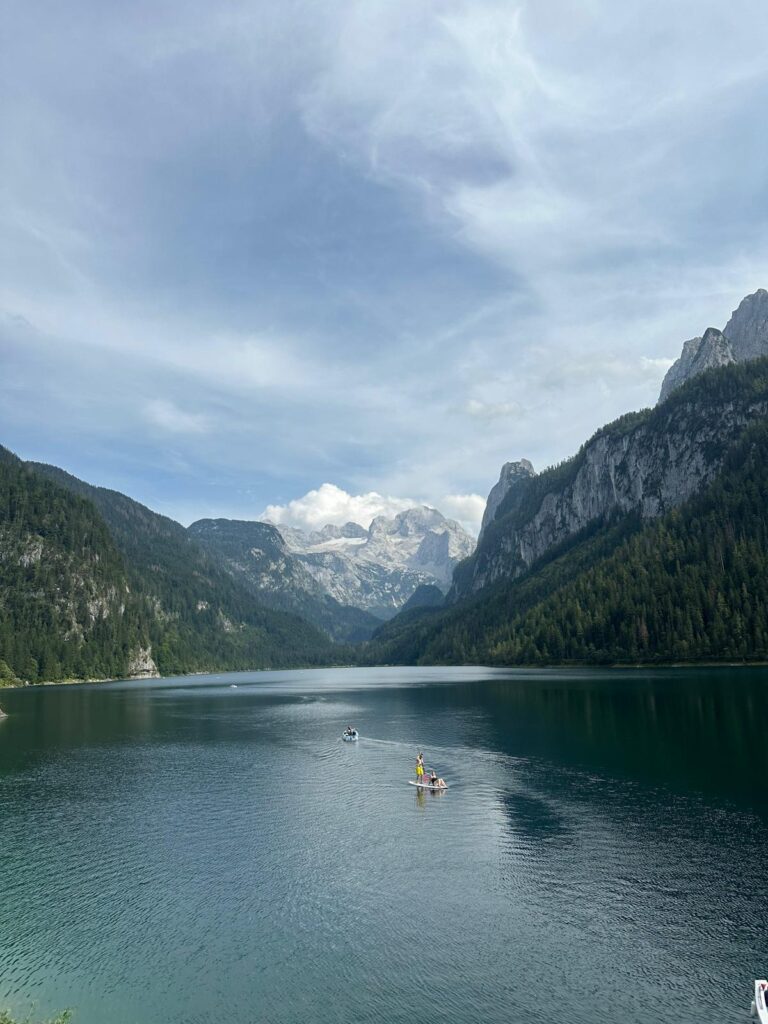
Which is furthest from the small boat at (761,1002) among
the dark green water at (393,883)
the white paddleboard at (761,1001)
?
the dark green water at (393,883)

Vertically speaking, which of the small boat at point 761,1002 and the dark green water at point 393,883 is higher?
the small boat at point 761,1002

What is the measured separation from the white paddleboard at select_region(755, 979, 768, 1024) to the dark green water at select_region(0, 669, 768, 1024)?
168cm

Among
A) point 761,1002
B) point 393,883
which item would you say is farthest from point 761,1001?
point 393,883

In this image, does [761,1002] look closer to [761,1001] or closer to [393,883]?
[761,1001]

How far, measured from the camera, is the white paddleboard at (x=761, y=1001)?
29.1 metres

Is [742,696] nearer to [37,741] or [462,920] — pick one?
[462,920]

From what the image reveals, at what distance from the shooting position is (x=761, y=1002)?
2950 centimetres

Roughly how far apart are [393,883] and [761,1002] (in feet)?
88.8

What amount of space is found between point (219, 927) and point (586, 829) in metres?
35.1

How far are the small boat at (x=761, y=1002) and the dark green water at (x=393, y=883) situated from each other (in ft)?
4.73

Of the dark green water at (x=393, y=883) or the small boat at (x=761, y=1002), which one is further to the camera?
the dark green water at (x=393, y=883)

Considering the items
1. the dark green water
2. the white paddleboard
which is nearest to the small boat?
the white paddleboard

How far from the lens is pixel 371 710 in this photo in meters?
172

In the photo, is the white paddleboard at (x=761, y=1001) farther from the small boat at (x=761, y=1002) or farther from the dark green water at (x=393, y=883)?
the dark green water at (x=393, y=883)
